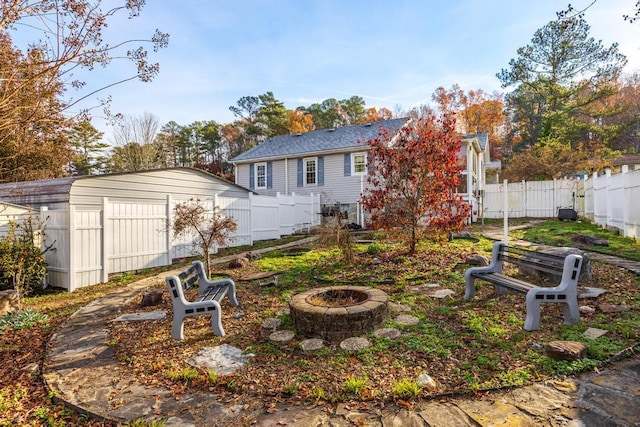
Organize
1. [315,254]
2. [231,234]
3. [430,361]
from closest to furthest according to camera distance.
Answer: [430,361]
[315,254]
[231,234]

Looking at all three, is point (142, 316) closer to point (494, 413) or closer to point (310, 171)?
point (494, 413)

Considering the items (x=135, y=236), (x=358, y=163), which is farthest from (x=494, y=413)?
(x=358, y=163)

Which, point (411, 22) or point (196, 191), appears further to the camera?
point (196, 191)

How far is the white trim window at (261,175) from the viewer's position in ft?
65.5

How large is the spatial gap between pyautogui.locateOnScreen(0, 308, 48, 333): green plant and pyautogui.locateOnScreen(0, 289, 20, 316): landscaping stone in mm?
227

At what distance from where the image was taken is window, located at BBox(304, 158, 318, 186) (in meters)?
18.3

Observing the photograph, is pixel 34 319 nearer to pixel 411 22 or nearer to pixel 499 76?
pixel 411 22

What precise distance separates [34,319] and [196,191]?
8.22m

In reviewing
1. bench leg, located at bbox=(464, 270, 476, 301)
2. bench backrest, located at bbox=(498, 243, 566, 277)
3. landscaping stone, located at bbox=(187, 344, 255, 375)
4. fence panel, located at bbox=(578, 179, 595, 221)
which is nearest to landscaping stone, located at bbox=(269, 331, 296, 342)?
landscaping stone, located at bbox=(187, 344, 255, 375)

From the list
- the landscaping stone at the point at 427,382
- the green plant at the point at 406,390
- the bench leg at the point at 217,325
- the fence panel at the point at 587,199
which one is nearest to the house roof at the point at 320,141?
the fence panel at the point at 587,199

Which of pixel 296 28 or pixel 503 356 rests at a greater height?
pixel 296 28

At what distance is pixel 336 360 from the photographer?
318 cm

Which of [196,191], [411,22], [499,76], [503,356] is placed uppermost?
[499,76]

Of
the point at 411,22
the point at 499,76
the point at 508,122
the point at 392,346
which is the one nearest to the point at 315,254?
the point at 392,346
